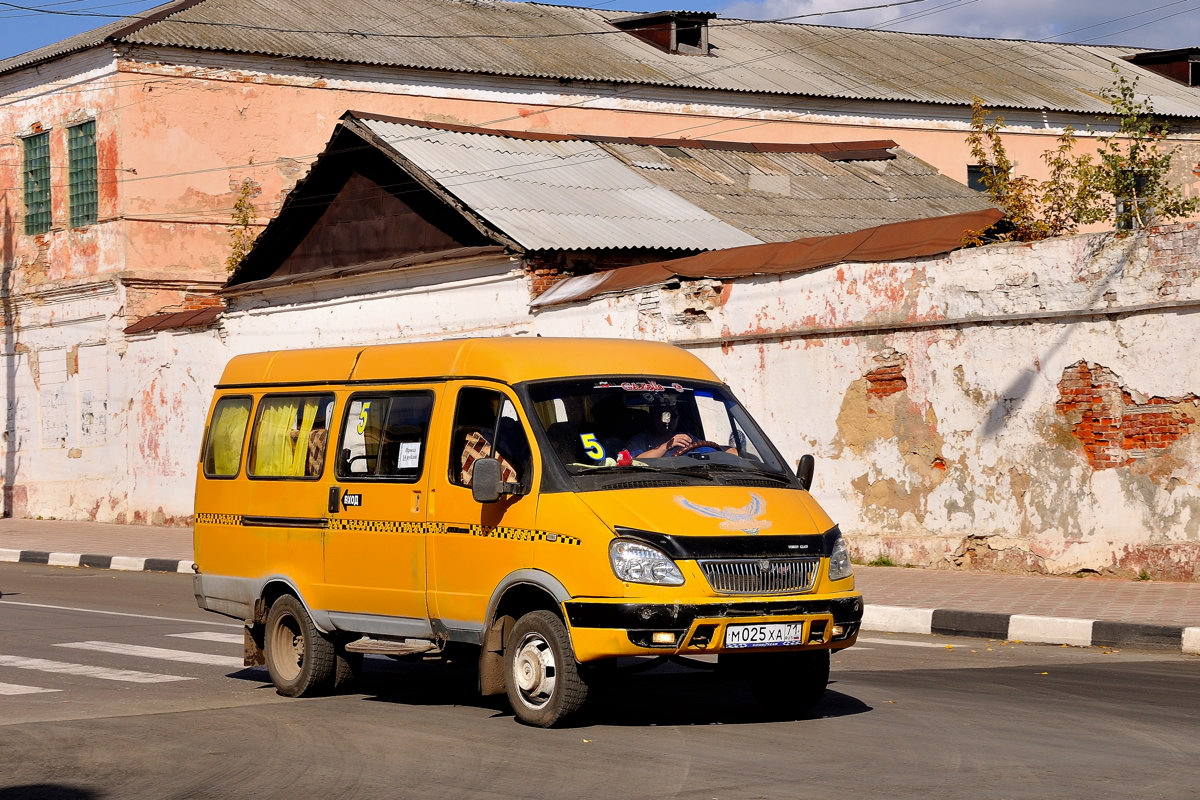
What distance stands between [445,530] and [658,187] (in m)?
17.3

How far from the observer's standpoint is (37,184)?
1232 inches

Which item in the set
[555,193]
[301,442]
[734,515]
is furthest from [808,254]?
[734,515]

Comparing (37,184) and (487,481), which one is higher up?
(37,184)

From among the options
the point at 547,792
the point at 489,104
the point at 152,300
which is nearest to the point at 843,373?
the point at 547,792

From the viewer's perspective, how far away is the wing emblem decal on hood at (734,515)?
8.09 m

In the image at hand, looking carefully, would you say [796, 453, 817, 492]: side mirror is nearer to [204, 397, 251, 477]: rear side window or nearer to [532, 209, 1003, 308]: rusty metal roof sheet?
[204, 397, 251, 477]: rear side window

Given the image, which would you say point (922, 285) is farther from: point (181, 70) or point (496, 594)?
point (181, 70)

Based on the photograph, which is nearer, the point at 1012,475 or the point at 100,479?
the point at 1012,475

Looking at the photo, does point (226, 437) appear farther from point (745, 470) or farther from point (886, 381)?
point (886, 381)

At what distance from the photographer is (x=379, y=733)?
27.2 feet

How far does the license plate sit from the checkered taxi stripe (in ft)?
2.94

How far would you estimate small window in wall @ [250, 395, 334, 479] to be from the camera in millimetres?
9844

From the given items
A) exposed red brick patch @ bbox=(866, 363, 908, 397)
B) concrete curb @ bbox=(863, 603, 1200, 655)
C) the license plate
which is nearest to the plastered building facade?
exposed red brick patch @ bbox=(866, 363, 908, 397)

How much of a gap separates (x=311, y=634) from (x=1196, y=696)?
524 cm
